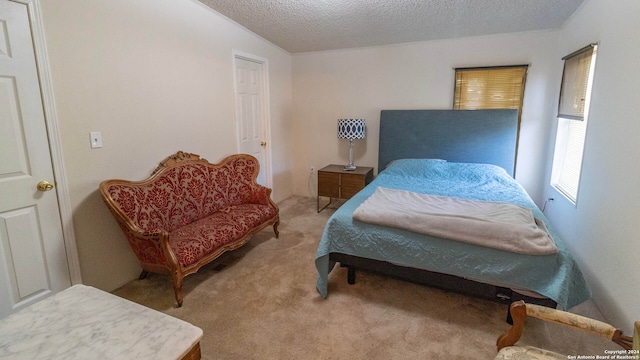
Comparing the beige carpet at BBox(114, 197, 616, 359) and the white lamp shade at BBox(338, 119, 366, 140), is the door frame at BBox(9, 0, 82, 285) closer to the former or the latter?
the beige carpet at BBox(114, 197, 616, 359)

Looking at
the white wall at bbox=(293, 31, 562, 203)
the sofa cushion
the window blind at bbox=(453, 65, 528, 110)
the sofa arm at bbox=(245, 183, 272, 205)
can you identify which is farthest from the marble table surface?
the window blind at bbox=(453, 65, 528, 110)

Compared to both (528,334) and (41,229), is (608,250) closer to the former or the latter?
(528,334)

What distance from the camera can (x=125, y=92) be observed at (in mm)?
2461

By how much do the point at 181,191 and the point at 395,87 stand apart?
3045 mm

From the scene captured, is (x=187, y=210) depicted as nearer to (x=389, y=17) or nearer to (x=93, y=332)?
(x=93, y=332)

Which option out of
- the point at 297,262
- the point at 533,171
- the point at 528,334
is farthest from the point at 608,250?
the point at 297,262

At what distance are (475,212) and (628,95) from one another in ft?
3.77

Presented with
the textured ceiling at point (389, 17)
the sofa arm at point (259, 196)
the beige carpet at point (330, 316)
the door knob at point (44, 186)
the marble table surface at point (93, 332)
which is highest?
the textured ceiling at point (389, 17)

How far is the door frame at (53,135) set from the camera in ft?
6.30

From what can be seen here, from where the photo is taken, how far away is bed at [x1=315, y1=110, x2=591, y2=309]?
5.98 feet

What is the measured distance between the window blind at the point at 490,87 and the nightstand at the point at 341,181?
1.49 metres

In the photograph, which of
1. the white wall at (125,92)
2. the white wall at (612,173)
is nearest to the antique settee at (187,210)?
the white wall at (125,92)

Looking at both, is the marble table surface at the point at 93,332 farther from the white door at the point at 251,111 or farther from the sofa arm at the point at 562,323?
the white door at the point at 251,111

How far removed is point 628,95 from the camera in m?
1.95
